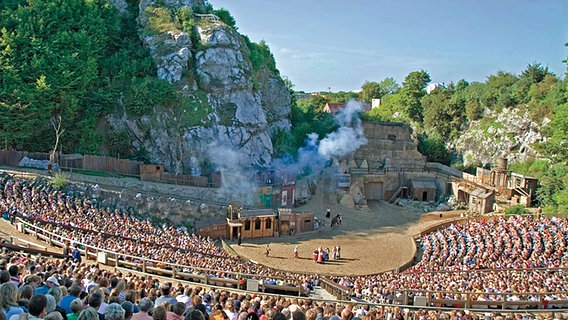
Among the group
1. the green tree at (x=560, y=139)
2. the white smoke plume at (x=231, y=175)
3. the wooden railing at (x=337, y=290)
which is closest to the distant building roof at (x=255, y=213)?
the white smoke plume at (x=231, y=175)

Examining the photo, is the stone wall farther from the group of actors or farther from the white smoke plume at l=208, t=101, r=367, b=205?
the group of actors

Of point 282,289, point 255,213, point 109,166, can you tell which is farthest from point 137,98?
point 282,289

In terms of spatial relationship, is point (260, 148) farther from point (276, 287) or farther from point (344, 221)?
point (276, 287)

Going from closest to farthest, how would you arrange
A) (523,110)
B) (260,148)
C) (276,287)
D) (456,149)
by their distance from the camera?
(276,287)
(260,148)
(523,110)
(456,149)

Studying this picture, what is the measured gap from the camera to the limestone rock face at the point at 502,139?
5397 cm

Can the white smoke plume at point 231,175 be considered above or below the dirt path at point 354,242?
above

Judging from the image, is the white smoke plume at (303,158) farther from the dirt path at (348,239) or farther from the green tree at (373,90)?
the green tree at (373,90)

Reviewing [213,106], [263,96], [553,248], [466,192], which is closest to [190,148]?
[213,106]

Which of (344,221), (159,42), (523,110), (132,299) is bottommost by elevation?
(344,221)

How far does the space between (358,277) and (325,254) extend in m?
6.87

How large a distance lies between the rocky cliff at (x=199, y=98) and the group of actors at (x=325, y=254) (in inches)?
700

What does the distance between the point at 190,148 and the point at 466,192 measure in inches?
1088

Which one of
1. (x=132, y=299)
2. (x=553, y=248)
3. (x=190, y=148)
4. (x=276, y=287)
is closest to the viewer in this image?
(x=132, y=299)

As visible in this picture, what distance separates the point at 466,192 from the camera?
164 ft
